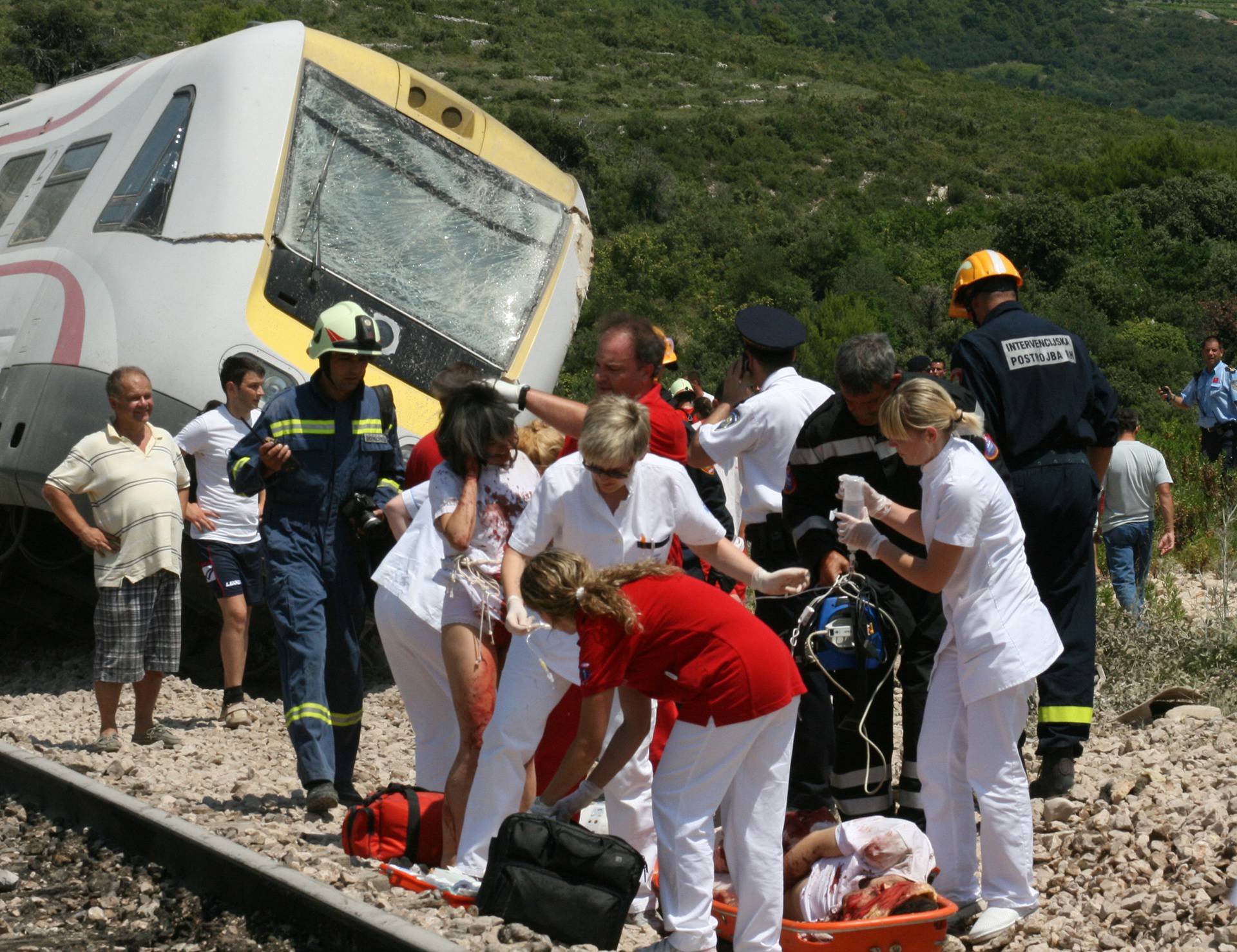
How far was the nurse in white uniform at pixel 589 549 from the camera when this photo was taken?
486 cm

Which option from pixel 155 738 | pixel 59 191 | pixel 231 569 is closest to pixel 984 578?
Answer: pixel 155 738

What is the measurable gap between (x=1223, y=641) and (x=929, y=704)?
3.47 meters

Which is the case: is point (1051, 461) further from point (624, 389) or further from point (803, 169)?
point (803, 169)

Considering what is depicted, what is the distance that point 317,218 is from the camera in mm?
8328

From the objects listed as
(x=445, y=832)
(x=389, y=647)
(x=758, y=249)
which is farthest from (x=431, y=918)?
(x=758, y=249)

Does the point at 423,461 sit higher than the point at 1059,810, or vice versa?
the point at 423,461

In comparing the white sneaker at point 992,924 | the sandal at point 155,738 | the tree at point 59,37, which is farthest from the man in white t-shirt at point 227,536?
→ the tree at point 59,37

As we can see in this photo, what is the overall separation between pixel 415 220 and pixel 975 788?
535cm

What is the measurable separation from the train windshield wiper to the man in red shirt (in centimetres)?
285

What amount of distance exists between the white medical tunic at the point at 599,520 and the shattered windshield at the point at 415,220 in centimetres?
363

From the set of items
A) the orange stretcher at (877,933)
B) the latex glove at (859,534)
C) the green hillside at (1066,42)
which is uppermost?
the green hillside at (1066,42)

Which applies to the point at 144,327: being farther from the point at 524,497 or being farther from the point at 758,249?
the point at 758,249

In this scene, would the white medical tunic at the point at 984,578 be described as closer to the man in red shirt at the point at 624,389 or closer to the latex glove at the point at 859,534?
the latex glove at the point at 859,534

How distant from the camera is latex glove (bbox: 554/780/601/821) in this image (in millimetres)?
4598
